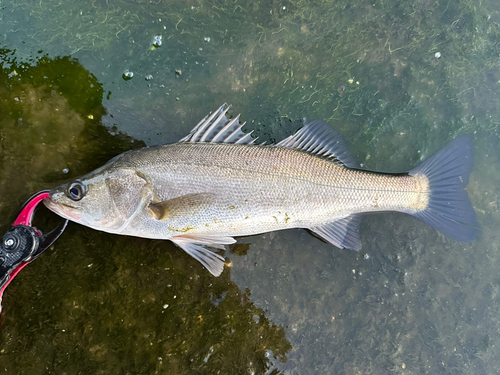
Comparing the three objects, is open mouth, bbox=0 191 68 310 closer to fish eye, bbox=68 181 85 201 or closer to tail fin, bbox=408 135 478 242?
fish eye, bbox=68 181 85 201

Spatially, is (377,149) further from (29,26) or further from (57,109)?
(29,26)

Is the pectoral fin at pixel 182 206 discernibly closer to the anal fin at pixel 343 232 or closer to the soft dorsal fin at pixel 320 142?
the soft dorsal fin at pixel 320 142

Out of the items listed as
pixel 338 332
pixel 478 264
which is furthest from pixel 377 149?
pixel 338 332

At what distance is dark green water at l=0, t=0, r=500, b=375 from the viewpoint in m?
2.74

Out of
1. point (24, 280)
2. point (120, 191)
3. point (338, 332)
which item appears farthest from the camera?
point (338, 332)

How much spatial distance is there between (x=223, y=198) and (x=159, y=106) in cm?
116

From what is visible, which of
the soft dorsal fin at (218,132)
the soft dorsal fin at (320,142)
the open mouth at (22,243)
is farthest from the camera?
the soft dorsal fin at (320,142)

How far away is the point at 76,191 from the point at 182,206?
2.81ft

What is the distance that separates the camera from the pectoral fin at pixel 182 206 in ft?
8.05

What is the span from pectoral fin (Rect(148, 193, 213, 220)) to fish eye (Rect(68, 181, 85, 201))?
21.6 inches

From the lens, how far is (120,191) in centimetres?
245

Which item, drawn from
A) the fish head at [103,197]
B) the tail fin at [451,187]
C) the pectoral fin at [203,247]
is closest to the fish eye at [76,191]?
the fish head at [103,197]

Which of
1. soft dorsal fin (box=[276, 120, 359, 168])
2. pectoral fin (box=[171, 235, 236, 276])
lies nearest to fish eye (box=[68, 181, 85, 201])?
pectoral fin (box=[171, 235, 236, 276])

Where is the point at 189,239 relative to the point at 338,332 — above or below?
above
